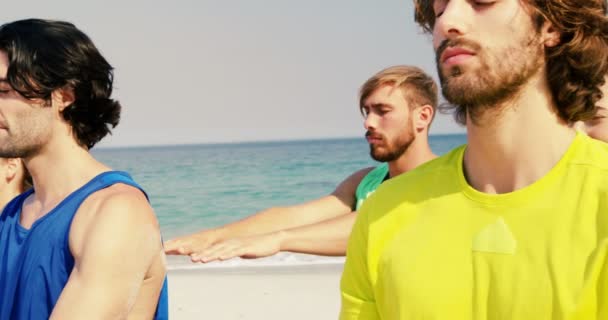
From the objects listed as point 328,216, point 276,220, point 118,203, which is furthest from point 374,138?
point 118,203

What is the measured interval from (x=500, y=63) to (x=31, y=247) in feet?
6.12

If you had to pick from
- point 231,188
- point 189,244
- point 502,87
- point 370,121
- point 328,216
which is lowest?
point 231,188

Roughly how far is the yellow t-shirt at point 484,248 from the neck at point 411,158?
8.13 ft

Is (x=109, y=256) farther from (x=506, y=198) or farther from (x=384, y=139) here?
(x=384, y=139)

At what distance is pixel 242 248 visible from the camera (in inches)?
128

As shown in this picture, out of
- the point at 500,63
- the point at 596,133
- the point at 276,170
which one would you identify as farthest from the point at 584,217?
the point at 276,170

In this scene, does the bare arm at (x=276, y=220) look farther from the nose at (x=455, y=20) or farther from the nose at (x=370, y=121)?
the nose at (x=455, y=20)

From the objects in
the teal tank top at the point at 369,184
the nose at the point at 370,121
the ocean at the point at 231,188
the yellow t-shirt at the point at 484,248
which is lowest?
the ocean at the point at 231,188

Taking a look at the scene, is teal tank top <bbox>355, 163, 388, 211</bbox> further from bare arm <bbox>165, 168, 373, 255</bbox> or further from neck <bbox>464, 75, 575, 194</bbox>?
neck <bbox>464, 75, 575, 194</bbox>

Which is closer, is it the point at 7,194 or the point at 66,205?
the point at 66,205

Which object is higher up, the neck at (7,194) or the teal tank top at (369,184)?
the teal tank top at (369,184)

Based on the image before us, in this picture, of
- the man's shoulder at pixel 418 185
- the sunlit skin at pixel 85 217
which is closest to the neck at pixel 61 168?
the sunlit skin at pixel 85 217

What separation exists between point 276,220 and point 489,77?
2304 millimetres

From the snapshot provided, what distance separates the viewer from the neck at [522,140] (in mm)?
2227
